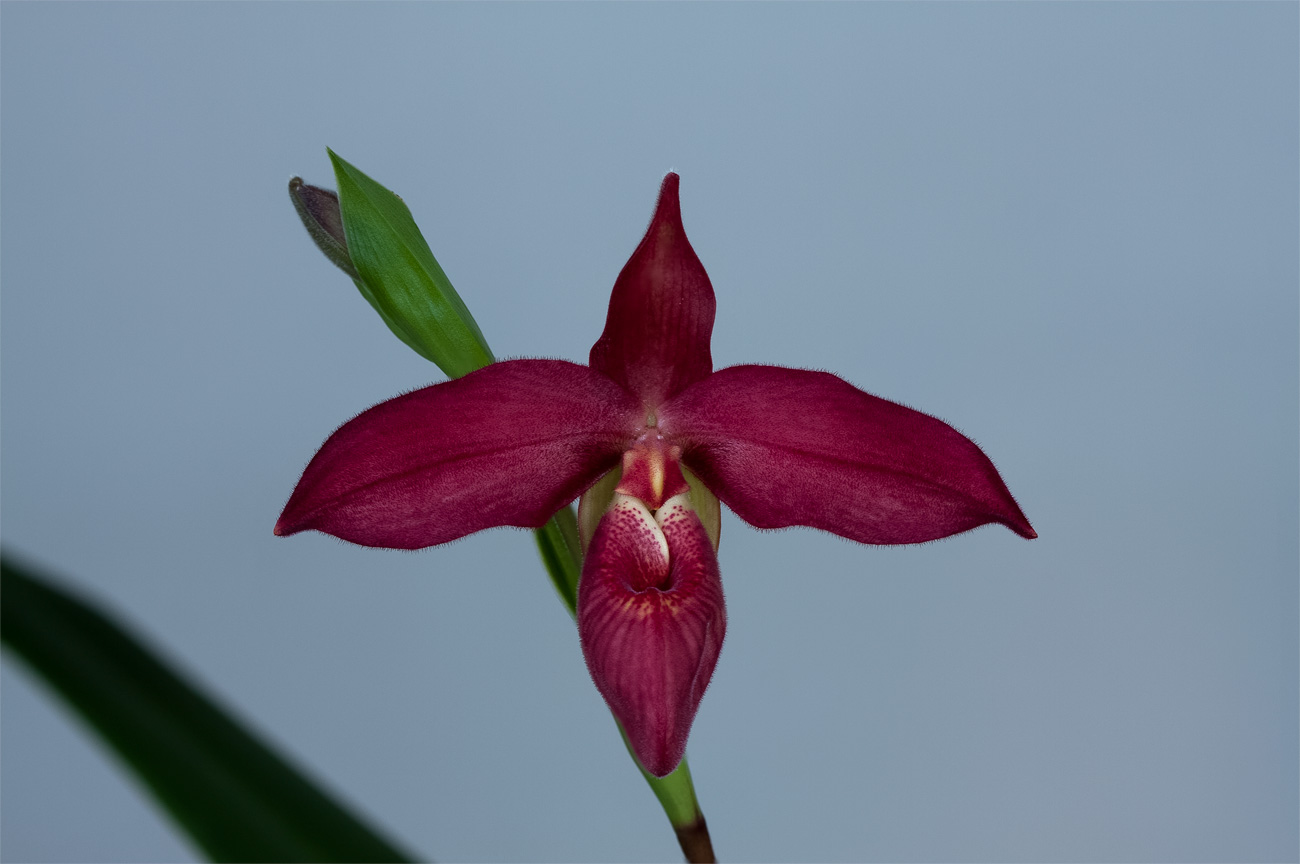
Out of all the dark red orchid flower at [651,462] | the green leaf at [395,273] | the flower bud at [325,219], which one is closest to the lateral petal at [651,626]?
the dark red orchid flower at [651,462]

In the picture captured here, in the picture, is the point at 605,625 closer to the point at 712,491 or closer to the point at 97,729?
the point at 712,491

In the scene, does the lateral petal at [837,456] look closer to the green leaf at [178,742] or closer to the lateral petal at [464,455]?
the lateral petal at [464,455]

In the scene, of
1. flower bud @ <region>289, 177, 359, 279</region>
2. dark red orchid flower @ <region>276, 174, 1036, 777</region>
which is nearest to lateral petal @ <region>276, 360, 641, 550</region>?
dark red orchid flower @ <region>276, 174, 1036, 777</region>

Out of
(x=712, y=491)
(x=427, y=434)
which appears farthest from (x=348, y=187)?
(x=712, y=491)

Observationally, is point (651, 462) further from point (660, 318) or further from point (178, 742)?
point (178, 742)

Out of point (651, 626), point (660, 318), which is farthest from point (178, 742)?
point (660, 318)

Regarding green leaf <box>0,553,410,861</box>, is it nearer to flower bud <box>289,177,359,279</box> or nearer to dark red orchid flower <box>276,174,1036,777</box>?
dark red orchid flower <box>276,174,1036,777</box>
